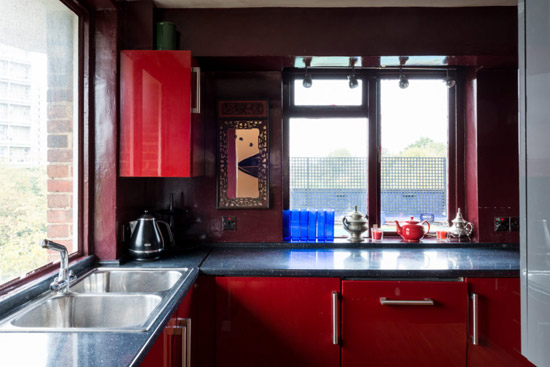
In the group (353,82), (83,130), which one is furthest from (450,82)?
(83,130)

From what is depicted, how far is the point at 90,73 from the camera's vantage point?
209cm

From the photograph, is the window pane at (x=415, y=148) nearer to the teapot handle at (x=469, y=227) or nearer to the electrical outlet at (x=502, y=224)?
the teapot handle at (x=469, y=227)

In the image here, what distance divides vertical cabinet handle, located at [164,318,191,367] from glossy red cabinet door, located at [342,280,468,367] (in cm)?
81

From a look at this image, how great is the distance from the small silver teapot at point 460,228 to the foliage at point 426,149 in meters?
0.47

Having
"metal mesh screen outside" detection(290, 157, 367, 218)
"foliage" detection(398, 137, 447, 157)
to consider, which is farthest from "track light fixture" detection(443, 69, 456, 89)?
"metal mesh screen outside" detection(290, 157, 367, 218)

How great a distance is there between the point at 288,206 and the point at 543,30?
2290 millimetres

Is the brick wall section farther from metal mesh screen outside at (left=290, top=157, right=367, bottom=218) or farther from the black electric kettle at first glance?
metal mesh screen outside at (left=290, top=157, right=367, bottom=218)

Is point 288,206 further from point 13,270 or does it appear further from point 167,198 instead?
point 13,270

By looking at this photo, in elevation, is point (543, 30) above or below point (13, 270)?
above

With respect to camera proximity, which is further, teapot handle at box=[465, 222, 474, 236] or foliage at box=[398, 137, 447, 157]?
foliage at box=[398, 137, 447, 157]

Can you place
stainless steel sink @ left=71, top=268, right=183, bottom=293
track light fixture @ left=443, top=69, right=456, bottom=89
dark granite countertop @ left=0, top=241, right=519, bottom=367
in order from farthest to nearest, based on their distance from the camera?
track light fixture @ left=443, top=69, right=456, bottom=89, stainless steel sink @ left=71, top=268, right=183, bottom=293, dark granite countertop @ left=0, top=241, right=519, bottom=367

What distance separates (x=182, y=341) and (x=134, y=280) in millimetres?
569

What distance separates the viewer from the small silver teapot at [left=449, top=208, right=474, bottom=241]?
2.68 m

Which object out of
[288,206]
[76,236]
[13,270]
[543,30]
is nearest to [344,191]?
[288,206]
